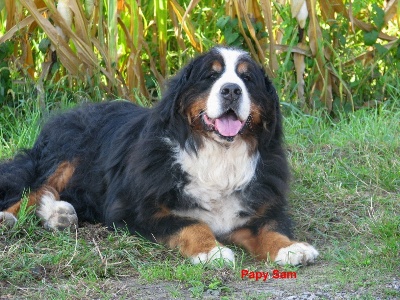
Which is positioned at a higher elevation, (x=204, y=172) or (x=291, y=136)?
(x=204, y=172)

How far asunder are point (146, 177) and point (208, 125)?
20.8 inches

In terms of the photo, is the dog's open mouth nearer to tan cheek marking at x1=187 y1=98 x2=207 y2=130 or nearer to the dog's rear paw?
tan cheek marking at x1=187 y1=98 x2=207 y2=130

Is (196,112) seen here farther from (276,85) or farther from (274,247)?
(276,85)

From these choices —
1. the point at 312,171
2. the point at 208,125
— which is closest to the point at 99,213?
the point at 208,125

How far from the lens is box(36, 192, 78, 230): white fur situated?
5.41 meters

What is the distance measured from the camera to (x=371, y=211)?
5.81 m

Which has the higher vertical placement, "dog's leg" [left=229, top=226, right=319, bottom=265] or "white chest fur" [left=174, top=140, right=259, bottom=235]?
"white chest fur" [left=174, top=140, right=259, bottom=235]

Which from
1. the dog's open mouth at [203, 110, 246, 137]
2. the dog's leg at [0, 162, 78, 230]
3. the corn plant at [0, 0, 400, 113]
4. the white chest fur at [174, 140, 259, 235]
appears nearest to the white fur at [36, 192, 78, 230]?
the dog's leg at [0, 162, 78, 230]

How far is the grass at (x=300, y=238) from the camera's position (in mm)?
4348

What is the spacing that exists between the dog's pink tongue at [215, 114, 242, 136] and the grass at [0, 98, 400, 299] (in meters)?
0.73

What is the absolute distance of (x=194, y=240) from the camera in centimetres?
492

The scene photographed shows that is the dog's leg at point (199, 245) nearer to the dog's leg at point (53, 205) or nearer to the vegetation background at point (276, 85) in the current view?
the vegetation background at point (276, 85)

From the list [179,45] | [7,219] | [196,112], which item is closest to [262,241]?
[196,112]

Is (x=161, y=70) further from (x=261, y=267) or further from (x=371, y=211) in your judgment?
(x=261, y=267)
